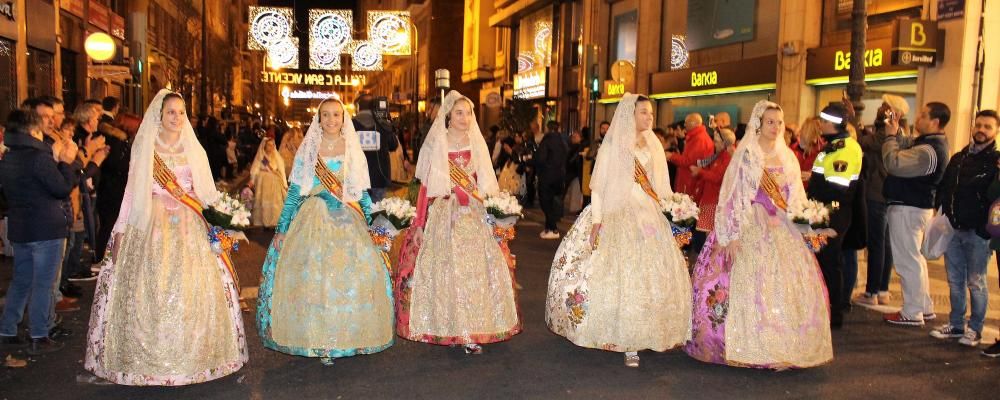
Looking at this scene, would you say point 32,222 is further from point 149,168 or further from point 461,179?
point 461,179

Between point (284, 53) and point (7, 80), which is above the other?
point (284, 53)

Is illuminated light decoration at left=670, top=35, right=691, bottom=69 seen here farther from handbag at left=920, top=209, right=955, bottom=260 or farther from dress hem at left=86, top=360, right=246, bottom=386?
dress hem at left=86, top=360, right=246, bottom=386

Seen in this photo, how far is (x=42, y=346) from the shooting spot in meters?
6.31

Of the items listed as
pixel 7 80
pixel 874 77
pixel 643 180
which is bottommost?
pixel 643 180

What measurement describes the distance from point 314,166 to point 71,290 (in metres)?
3.72

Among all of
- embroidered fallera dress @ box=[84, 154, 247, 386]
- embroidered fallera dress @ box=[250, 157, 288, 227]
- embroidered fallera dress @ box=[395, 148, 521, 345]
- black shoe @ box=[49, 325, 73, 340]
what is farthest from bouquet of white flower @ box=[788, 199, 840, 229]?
embroidered fallera dress @ box=[250, 157, 288, 227]

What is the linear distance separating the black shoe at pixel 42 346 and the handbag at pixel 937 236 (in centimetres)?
704

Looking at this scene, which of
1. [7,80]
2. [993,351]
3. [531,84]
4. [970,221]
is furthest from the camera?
[531,84]

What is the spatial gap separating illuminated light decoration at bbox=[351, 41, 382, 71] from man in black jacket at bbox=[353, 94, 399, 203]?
17.5 metres

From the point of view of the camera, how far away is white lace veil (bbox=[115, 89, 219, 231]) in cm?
535

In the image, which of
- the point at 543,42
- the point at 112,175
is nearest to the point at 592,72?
→ the point at 112,175

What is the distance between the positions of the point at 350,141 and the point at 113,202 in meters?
4.46

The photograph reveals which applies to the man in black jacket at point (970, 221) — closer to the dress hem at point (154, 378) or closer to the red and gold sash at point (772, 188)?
the red and gold sash at point (772, 188)

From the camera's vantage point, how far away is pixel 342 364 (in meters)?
6.06
